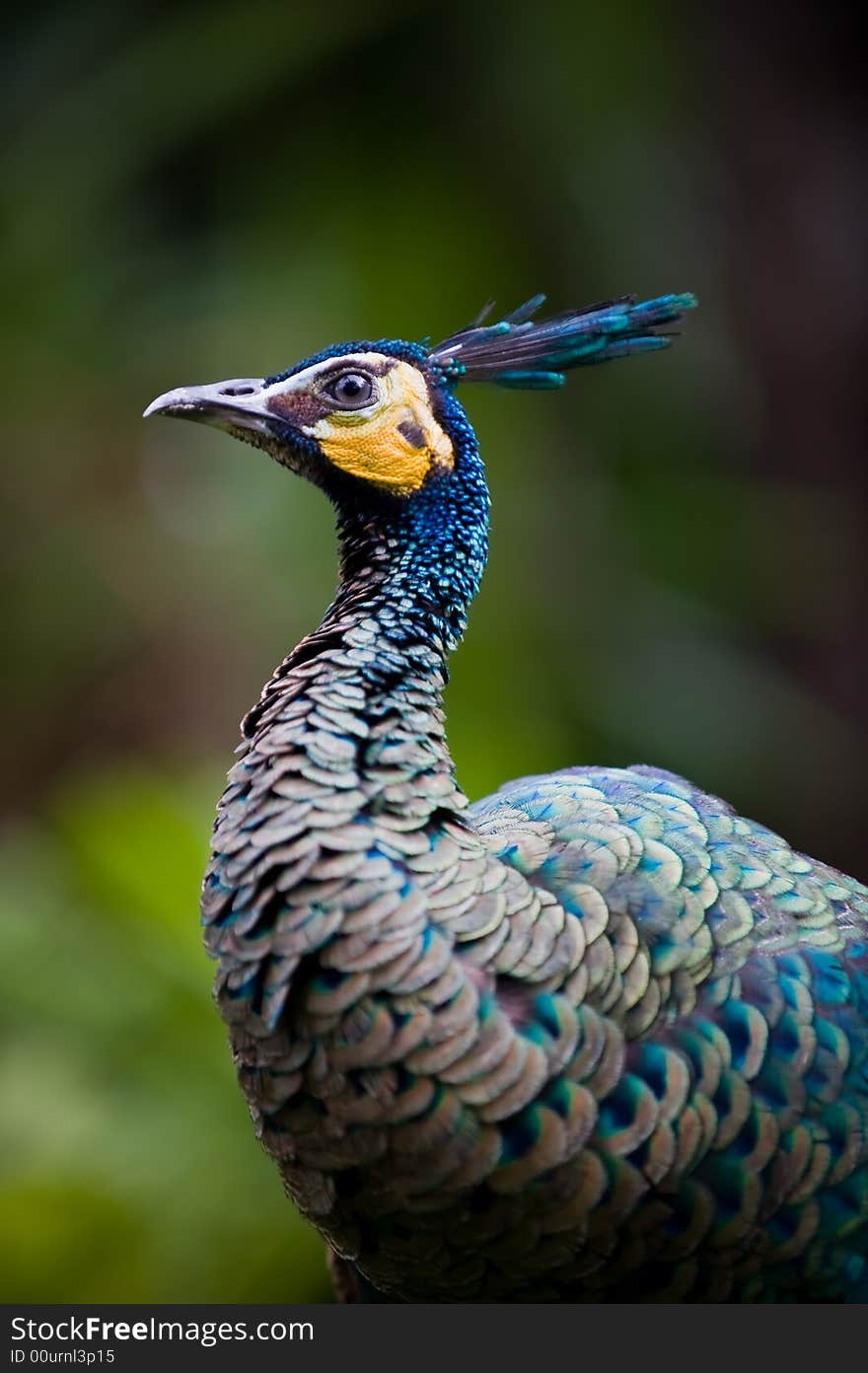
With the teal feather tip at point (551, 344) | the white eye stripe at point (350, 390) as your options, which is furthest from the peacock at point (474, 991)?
the teal feather tip at point (551, 344)

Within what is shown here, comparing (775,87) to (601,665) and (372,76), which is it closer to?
(372,76)

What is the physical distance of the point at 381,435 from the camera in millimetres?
2209

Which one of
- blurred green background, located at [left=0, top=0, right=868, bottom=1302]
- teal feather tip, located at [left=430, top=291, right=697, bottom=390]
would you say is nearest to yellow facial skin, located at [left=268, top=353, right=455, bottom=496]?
teal feather tip, located at [left=430, top=291, right=697, bottom=390]

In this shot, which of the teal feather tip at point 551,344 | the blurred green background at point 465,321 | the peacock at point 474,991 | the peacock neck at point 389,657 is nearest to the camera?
the peacock at point 474,991

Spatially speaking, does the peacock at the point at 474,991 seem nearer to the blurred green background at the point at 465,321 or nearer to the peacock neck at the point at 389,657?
the peacock neck at the point at 389,657

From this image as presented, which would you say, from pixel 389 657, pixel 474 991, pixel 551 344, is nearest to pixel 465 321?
pixel 551 344

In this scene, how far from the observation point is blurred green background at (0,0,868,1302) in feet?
15.4

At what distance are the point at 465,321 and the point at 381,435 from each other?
2.49 metres

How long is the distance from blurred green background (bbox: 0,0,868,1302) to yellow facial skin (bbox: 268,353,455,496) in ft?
6.76

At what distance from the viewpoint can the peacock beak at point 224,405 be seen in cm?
216

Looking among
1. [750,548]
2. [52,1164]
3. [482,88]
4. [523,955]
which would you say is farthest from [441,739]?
[482,88]

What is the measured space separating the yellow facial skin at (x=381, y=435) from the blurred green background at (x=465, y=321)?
2.06 m

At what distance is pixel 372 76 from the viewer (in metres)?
4.85
